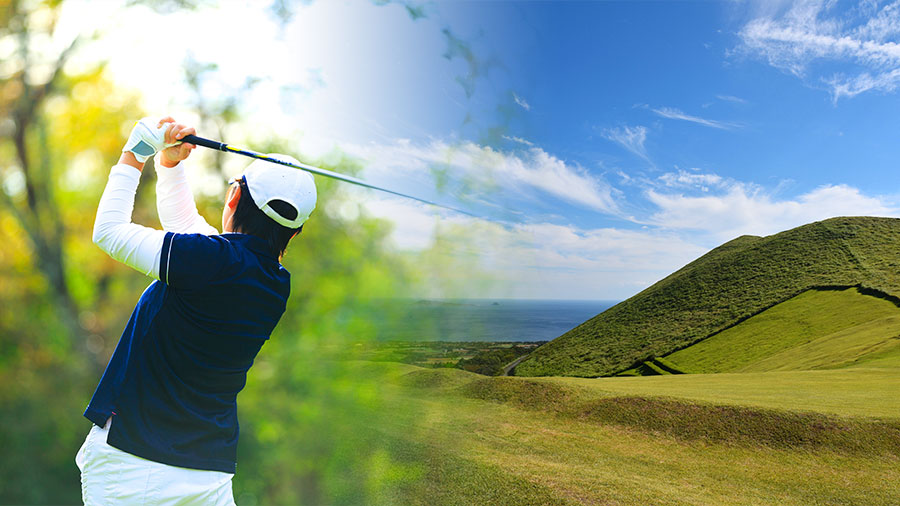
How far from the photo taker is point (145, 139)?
1.19m

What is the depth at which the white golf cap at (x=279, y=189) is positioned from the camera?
1.26m

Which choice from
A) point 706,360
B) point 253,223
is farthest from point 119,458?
point 706,360

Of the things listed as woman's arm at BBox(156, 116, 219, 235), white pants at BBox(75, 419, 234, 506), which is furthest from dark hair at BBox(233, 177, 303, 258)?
white pants at BBox(75, 419, 234, 506)

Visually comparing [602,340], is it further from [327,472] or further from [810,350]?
[327,472]

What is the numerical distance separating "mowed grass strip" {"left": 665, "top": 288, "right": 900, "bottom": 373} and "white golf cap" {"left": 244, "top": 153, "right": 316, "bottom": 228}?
1718cm

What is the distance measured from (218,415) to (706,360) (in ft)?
74.4

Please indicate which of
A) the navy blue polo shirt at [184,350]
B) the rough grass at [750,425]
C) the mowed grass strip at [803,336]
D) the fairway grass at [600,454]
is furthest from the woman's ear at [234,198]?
the mowed grass strip at [803,336]

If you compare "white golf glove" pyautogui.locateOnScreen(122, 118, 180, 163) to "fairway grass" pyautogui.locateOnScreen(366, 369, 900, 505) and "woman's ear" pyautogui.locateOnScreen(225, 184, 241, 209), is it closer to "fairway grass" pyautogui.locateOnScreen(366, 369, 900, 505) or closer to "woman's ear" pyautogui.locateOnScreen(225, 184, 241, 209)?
"woman's ear" pyautogui.locateOnScreen(225, 184, 241, 209)

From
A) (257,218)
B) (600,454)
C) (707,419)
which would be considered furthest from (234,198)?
(707,419)

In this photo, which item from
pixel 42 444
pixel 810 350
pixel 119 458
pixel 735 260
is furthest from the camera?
pixel 735 260

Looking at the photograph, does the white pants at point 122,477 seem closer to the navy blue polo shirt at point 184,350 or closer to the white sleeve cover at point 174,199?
the navy blue polo shirt at point 184,350

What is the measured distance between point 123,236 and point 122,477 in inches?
20.6

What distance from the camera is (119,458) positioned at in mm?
1129

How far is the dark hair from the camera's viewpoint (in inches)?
50.3
